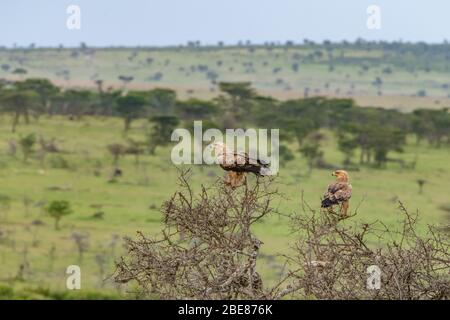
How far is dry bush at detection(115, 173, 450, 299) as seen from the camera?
5.31 metres

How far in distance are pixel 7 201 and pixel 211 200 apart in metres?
20.2

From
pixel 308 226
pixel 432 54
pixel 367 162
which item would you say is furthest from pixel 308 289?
pixel 432 54

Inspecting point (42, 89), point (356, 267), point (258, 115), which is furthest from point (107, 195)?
point (356, 267)

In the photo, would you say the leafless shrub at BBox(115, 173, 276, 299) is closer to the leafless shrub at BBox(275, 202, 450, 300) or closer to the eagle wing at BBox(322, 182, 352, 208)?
the leafless shrub at BBox(275, 202, 450, 300)

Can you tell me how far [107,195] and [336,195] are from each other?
21.0 m

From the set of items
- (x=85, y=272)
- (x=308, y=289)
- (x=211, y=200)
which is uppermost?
(x=211, y=200)

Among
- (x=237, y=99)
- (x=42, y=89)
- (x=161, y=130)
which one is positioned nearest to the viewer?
(x=161, y=130)

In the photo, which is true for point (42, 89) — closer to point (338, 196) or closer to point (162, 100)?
point (162, 100)

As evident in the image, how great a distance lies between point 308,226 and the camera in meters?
5.55

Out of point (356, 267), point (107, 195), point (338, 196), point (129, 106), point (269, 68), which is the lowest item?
point (107, 195)

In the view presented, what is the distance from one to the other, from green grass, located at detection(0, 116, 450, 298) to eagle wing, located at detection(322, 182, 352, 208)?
8.64 meters

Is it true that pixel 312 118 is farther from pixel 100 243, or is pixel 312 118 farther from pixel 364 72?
pixel 364 72

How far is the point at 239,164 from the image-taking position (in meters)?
6.03

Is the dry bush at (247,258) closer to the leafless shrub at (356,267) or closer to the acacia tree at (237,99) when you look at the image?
the leafless shrub at (356,267)
